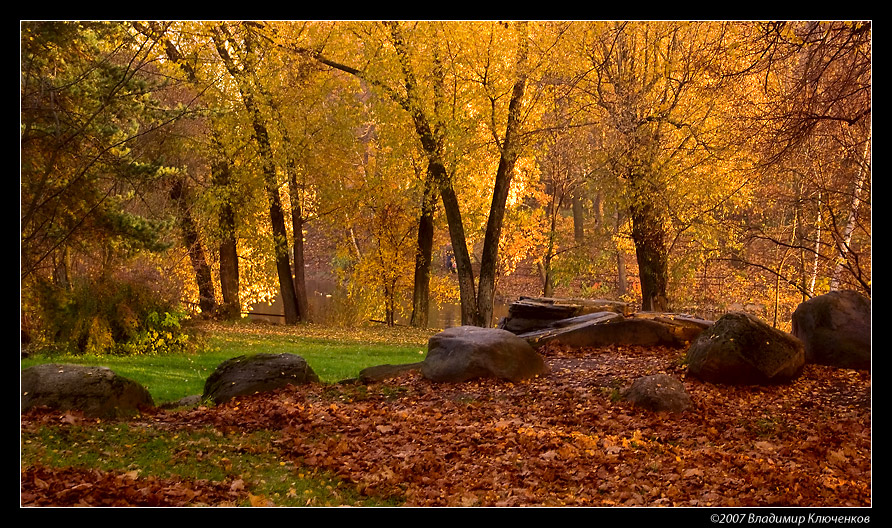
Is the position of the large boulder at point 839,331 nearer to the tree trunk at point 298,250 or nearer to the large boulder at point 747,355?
the large boulder at point 747,355

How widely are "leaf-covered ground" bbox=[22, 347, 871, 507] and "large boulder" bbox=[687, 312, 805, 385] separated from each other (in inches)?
9.0

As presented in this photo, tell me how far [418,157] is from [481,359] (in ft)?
40.1

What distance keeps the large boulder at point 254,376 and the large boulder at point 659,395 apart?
5.01 metres

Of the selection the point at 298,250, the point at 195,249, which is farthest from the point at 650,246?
the point at 195,249

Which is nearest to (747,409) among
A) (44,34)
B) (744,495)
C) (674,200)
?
(744,495)

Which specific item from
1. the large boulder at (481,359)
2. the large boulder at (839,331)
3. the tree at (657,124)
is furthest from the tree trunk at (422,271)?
the large boulder at (839,331)

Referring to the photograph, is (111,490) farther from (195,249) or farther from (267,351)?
(195,249)

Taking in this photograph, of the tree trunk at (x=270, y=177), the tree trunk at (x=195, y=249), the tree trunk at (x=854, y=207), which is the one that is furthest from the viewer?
the tree trunk at (x=195, y=249)

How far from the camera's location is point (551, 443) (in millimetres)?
8539

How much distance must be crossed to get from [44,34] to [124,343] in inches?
269

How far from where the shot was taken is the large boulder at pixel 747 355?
37.1 feet

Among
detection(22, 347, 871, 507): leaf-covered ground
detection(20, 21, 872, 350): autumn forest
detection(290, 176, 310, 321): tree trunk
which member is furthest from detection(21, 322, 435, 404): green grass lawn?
detection(22, 347, 871, 507): leaf-covered ground

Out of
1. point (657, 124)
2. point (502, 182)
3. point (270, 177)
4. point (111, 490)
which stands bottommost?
point (111, 490)

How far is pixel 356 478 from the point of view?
7309mm
